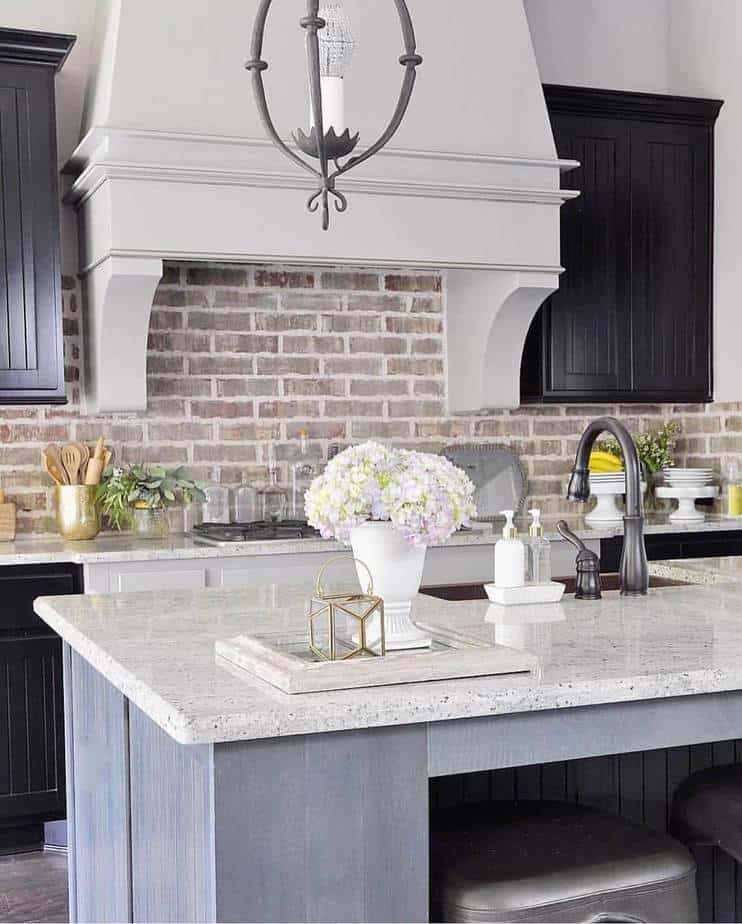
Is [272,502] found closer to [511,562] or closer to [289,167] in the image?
[289,167]

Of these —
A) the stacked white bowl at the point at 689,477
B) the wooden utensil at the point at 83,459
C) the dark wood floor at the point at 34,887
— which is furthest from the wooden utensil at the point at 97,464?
the stacked white bowl at the point at 689,477

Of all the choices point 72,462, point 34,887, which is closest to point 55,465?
point 72,462

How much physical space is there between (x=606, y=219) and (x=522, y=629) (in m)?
3.05

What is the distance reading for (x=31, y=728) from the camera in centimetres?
373

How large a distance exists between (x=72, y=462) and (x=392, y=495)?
2.58m

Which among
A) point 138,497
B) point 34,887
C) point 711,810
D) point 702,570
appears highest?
point 138,497

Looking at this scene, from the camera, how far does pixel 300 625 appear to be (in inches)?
83.4

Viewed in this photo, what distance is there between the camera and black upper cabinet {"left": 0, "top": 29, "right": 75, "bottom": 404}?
3.86 m

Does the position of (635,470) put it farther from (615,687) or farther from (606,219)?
(606,219)

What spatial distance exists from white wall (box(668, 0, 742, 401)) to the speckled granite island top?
2.52 m

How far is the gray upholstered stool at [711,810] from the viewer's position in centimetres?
199

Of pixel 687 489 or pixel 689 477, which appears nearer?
pixel 687 489

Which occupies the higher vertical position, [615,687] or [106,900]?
[615,687]

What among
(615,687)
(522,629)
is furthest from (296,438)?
(615,687)
